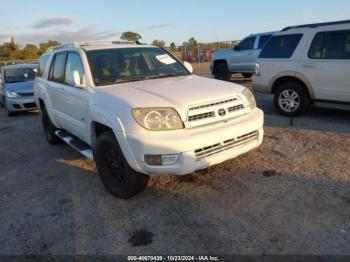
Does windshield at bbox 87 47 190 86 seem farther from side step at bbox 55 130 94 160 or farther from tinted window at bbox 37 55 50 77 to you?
tinted window at bbox 37 55 50 77

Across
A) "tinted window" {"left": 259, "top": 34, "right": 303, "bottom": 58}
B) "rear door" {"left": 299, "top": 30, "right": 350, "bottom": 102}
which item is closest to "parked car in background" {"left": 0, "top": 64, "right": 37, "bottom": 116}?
"tinted window" {"left": 259, "top": 34, "right": 303, "bottom": 58}

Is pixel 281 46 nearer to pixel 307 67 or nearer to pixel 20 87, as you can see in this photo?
pixel 307 67

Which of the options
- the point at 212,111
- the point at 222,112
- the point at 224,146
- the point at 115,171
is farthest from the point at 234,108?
the point at 115,171

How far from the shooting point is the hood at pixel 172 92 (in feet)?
12.4

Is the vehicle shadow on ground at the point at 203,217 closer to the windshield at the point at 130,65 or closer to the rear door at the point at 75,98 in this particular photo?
the rear door at the point at 75,98

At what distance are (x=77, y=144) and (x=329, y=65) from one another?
4799 millimetres

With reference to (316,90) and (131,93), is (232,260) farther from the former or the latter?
(316,90)

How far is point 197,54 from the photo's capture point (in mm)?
31625

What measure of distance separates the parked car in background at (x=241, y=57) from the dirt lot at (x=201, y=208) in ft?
28.3

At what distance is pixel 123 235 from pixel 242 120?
1849 mm

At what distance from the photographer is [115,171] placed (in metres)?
4.21

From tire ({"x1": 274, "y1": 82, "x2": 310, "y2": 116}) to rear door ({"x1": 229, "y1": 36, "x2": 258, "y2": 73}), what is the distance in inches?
254

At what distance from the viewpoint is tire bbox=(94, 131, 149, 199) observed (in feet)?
13.0

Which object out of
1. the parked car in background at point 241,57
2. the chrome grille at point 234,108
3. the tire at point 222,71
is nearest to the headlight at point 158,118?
the chrome grille at point 234,108
